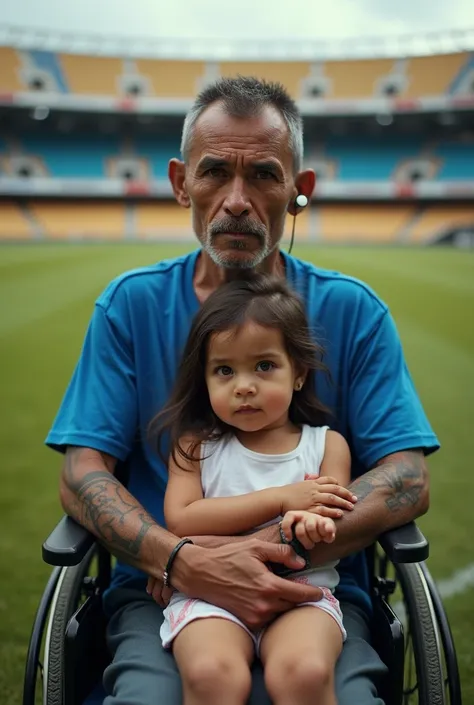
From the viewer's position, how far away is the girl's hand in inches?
63.4

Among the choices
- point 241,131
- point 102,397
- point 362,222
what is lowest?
point 362,222

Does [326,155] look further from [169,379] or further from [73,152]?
[169,379]

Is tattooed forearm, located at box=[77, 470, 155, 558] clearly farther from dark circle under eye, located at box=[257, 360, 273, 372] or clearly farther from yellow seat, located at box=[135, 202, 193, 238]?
yellow seat, located at box=[135, 202, 193, 238]

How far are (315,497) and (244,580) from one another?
0.87 ft

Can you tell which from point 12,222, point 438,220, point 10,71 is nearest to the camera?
point 12,222

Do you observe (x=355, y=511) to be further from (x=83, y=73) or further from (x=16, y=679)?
(x=83, y=73)

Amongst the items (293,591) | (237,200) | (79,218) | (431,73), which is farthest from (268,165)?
(431,73)

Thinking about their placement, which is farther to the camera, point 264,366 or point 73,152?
Answer: point 73,152

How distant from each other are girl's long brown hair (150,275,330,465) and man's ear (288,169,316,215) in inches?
13.9

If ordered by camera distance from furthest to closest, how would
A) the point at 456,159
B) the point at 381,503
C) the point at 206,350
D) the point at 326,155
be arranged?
the point at 326,155
the point at 456,159
the point at 206,350
the point at 381,503

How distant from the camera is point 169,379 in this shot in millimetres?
2084

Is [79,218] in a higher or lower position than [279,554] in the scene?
lower

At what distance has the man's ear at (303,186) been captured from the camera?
7.37 feet

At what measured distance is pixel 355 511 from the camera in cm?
177
